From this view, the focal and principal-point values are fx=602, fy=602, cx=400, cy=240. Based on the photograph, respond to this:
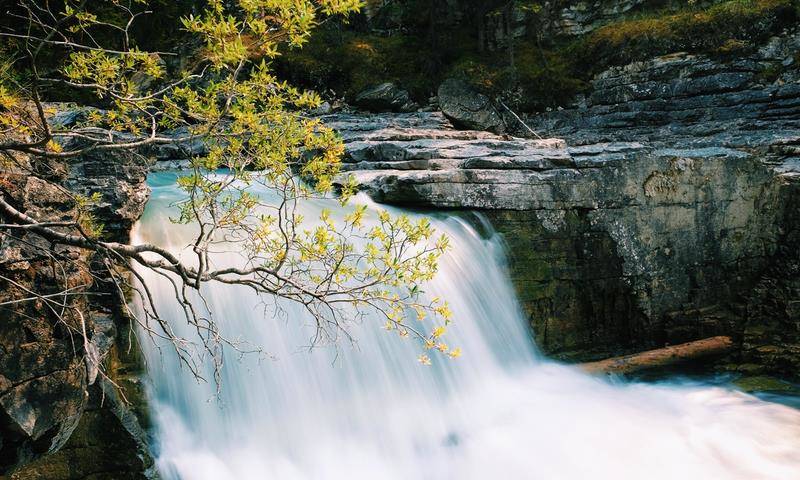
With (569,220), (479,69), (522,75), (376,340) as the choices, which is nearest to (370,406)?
(376,340)

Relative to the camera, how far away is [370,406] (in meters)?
6.70

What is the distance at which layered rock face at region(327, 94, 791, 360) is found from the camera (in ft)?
28.1

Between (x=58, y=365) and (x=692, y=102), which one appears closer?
(x=58, y=365)

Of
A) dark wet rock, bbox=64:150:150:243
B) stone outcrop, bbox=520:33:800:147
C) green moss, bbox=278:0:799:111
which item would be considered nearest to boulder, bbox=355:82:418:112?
green moss, bbox=278:0:799:111

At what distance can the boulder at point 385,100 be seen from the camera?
18.2 meters

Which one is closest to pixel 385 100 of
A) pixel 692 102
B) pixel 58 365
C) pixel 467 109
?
pixel 467 109

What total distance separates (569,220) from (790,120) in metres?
6.80

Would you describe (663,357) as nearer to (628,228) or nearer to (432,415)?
(628,228)

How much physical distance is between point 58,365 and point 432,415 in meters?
3.93

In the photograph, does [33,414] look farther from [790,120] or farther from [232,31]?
[790,120]

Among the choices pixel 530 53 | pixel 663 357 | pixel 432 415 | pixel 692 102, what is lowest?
pixel 663 357

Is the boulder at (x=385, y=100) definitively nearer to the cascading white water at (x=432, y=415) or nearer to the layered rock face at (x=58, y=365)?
the cascading white water at (x=432, y=415)

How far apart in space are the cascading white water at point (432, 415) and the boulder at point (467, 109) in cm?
761

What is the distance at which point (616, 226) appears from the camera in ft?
28.9
